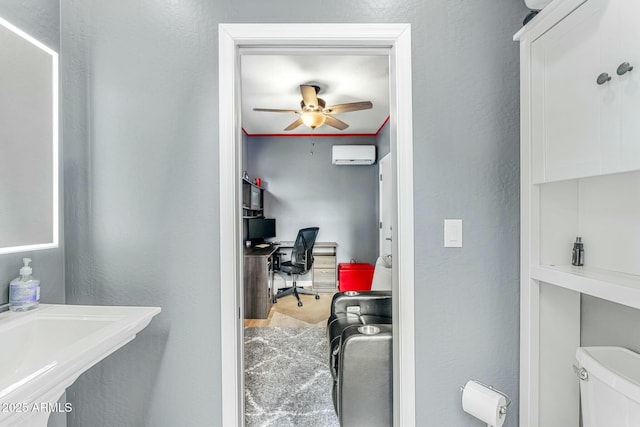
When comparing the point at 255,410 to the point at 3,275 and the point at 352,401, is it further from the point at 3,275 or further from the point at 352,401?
the point at 3,275

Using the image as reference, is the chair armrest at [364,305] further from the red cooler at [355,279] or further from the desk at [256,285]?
the red cooler at [355,279]

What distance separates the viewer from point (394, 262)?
4.23ft

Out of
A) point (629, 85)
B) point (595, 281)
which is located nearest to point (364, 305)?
point (595, 281)

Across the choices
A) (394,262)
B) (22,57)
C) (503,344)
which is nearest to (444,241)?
(394,262)

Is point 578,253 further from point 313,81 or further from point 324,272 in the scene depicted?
point 324,272

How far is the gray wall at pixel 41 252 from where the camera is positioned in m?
1.01

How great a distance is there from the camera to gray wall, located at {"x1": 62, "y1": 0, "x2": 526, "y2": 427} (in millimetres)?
1217

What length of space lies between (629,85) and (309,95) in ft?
7.67

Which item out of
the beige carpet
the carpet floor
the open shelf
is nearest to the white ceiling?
the open shelf

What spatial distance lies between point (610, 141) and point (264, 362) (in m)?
2.51

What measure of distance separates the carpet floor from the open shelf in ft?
4.70

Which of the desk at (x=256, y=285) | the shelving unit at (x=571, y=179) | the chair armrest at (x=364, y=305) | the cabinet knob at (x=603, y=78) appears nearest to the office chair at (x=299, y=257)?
the desk at (x=256, y=285)

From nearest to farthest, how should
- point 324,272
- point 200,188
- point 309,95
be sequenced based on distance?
point 200,188 < point 309,95 < point 324,272

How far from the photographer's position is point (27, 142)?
1.08 m
